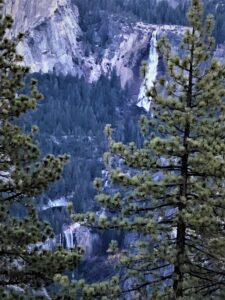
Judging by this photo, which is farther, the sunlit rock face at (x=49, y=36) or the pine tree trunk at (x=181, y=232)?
the sunlit rock face at (x=49, y=36)

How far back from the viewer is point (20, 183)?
40.7ft

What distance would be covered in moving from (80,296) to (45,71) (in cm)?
12974

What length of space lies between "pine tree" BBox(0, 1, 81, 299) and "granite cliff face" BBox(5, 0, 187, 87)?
127 m

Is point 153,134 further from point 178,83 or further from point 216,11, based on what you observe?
point 216,11

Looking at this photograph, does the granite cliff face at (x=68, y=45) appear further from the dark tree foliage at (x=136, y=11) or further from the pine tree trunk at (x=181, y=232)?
the pine tree trunk at (x=181, y=232)

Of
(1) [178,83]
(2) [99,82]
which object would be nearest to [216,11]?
(2) [99,82]

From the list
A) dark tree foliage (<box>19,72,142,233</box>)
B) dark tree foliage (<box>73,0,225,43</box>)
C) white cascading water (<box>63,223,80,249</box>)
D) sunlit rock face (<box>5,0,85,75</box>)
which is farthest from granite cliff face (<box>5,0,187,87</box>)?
white cascading water (<box>63,223,80,249</box>)

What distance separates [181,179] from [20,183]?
293 cm

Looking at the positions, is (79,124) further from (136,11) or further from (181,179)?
(181,179)

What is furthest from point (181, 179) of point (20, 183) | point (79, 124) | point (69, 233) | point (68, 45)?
point (68, 45)

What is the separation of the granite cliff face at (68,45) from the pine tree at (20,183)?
415 feet

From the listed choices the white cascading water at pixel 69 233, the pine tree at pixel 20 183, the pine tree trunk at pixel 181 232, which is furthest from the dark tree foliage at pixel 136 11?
the pine tree at pixel 20 183

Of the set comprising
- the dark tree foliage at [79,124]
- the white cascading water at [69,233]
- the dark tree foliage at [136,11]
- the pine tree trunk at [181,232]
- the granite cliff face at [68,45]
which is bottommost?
the white cascading water at [69,233]

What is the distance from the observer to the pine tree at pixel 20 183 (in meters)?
12.4
